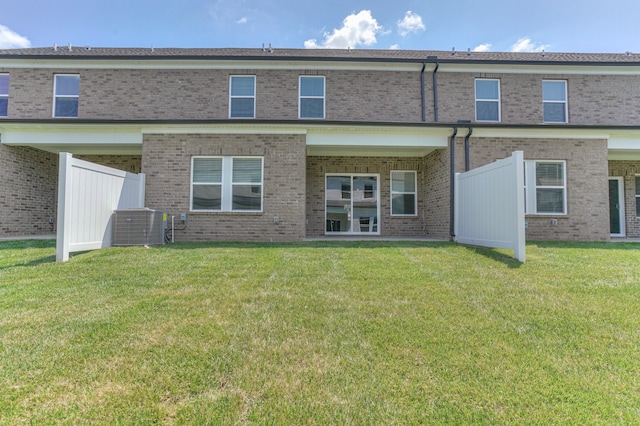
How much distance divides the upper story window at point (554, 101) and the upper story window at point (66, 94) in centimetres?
1744

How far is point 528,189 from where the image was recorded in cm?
1027

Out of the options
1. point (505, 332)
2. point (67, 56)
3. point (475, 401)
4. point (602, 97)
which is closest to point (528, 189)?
point (602, 97)

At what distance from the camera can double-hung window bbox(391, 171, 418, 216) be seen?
12719 mm

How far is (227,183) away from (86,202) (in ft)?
12.2

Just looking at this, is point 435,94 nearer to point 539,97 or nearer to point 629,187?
point 539,97

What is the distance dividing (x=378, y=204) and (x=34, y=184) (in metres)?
12.4

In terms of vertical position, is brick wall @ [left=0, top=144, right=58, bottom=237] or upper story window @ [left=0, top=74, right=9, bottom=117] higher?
upper story window @ [left=0, top=74, right=9, bottom=117]

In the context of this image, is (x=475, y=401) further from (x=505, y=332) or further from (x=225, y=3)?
(x=225, y=3)

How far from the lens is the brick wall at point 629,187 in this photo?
494 inches

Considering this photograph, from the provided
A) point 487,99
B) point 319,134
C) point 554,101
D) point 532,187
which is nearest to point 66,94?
point 319,134

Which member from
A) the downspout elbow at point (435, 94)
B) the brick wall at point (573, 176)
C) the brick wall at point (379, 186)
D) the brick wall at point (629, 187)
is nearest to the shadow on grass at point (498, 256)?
the brick wall at point (573, 176)

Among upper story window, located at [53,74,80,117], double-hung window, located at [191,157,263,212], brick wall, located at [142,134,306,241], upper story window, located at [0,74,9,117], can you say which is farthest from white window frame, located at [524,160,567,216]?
upper story window, located at [0,74,9,117]

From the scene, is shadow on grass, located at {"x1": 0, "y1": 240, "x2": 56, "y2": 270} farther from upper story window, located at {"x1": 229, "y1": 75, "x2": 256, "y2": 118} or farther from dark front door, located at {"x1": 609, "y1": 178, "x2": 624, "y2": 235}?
dark front door, located at {"x1": 609, "y1": 178, "x2": 624, "y2": 235}

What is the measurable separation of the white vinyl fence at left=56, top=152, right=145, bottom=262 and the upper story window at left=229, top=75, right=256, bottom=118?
183 inches
